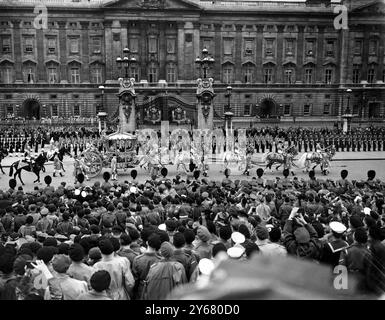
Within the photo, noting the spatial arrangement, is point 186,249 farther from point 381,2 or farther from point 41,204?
point 381,2

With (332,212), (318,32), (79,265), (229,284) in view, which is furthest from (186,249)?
(318,32)

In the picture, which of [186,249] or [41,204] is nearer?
[186,249]

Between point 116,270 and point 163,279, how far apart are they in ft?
2.63

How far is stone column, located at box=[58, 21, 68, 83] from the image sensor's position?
59.8 metres

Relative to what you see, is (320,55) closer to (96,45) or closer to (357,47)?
(357,47)

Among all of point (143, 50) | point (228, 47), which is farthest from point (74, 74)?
point (228, 47)

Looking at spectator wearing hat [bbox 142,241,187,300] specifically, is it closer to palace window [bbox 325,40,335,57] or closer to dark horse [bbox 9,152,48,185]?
dark horse [bbox 9,152,48,185]

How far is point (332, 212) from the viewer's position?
1205 centimetres

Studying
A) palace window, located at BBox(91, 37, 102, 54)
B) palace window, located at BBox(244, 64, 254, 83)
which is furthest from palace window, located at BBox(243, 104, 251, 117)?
palace window, located at BBox(91, 37, 102, 54)

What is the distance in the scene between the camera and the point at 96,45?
6069 centimetres

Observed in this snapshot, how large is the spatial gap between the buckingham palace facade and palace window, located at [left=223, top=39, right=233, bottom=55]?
15 cm

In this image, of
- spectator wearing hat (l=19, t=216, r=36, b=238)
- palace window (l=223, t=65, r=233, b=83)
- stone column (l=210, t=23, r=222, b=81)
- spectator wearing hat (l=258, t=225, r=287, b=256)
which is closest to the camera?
spectator wearing hat (l=258, t=225, r=287, b=256)

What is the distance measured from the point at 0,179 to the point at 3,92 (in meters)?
39.0

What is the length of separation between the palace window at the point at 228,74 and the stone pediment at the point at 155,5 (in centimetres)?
905
